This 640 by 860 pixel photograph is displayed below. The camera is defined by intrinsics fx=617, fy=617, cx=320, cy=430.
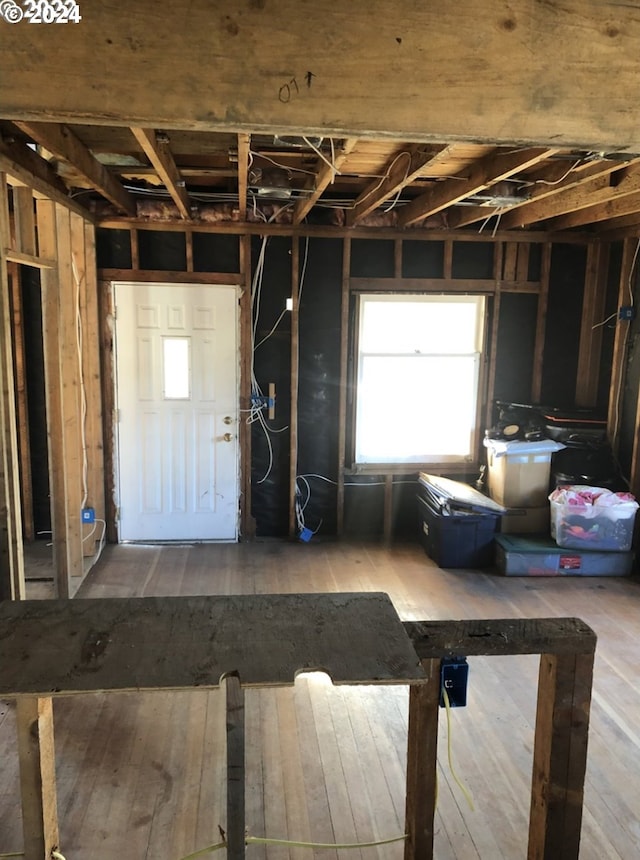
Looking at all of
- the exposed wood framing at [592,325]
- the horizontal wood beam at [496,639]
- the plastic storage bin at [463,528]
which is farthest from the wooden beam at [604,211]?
the horizontal wood beam at [496,639]

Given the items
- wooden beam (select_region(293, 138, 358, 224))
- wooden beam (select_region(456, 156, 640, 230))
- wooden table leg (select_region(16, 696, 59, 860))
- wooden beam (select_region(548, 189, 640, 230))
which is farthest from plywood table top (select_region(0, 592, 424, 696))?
wooden beam (select_region(548, 189, 640, 230))

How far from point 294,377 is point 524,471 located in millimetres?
1987

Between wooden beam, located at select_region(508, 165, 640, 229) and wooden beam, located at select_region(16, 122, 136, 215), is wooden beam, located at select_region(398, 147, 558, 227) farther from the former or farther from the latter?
wooden beam, located at select_region(16, 122, 136, 215)

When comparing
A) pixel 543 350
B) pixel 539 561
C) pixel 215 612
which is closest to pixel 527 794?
pixel 215 612

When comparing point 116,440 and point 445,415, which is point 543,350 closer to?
point 445,415

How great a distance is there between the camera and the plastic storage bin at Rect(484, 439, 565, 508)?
15.8 feet

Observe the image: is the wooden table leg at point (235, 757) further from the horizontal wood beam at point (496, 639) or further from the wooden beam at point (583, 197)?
the wooden beam at point (583, 197)

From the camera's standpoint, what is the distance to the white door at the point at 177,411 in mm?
4922

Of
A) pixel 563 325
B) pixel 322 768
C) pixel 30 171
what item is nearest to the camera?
pixel 322 768

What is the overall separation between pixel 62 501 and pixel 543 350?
399 cm

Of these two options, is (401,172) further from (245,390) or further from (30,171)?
(245,390)

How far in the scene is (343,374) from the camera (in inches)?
202

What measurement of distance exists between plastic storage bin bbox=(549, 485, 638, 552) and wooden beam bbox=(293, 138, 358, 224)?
2812 mm

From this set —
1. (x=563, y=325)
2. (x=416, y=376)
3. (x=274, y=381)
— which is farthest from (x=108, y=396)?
(x=563, y=325)
